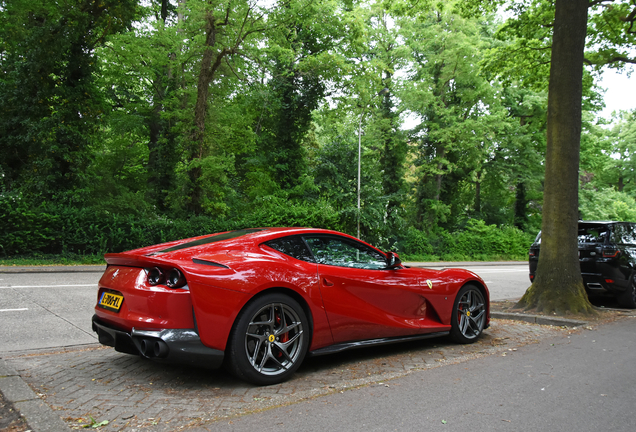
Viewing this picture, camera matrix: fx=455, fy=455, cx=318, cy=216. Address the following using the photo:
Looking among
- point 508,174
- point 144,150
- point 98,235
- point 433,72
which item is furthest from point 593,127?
point 98,235

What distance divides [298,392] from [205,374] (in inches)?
37.2

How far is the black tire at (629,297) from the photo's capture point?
8761 millimetres

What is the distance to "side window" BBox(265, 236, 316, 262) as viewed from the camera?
4.12 meters

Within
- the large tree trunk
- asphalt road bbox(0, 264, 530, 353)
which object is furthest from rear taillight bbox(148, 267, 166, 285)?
the large tree trunk

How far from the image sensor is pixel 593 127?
1227 inches

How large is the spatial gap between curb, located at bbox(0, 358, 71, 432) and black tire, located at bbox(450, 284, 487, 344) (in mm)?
4089

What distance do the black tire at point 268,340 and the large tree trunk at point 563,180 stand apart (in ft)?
17.7

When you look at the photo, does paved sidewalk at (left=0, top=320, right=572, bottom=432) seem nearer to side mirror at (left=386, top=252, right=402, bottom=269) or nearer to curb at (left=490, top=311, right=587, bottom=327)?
side mirror at (left=386, top=252, right=402, bottom=269)

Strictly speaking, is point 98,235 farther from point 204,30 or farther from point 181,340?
point 181,340

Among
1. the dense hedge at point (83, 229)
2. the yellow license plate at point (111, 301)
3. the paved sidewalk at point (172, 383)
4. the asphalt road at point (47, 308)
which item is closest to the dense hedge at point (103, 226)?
the dense hedge at point (83, 229)

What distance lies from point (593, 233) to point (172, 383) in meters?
8.83

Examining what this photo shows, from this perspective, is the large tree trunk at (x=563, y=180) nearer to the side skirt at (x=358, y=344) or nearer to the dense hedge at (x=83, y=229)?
the side skirt at (x=358, y=344)

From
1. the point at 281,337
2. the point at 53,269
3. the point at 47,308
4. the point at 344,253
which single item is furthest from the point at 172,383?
the point at 53,269

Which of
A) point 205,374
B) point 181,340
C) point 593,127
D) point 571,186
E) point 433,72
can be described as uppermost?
point 433,72
